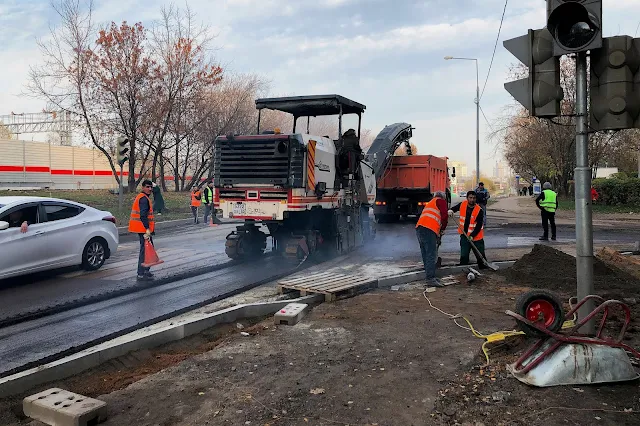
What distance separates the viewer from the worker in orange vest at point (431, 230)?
28.8 feet

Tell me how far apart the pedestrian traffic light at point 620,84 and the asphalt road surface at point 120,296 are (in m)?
5.38

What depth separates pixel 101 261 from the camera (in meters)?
10.2

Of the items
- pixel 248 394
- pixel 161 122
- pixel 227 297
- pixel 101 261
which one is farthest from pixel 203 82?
pixel 248 394

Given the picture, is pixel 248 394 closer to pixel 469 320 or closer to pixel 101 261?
pixel 469 320

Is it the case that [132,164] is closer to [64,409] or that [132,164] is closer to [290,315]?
[290,315]

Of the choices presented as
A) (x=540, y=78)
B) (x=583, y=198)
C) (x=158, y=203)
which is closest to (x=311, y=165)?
(x=540, y=78)

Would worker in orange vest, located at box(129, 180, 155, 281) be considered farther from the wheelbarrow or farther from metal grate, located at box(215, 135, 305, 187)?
the wheelbarrow

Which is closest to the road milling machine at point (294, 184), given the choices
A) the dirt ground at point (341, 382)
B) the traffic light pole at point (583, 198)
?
the dirt ground at point (341, 382)

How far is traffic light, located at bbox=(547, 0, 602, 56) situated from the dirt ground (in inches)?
106

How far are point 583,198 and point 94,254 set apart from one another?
27.7 ft

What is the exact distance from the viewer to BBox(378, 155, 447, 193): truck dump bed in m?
20.6

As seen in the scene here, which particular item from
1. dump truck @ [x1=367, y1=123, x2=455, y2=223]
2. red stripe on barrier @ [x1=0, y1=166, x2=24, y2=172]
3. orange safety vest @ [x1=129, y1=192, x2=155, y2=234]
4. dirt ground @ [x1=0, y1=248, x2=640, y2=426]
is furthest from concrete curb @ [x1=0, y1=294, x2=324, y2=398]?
red stripe on barrier @ [x1=0, y1=166, x2=24, y2=172]

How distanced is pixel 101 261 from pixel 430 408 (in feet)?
26.3

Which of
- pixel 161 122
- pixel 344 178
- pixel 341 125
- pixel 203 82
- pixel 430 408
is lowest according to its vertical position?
pixel 430 408
